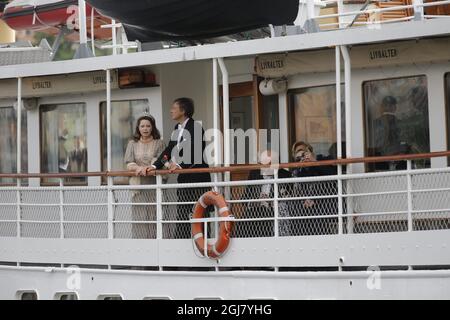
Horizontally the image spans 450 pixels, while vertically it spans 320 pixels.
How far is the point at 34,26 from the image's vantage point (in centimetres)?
2189

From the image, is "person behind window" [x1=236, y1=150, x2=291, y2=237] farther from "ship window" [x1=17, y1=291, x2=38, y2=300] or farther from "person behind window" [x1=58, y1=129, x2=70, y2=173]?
"person behind window" [x1=58, y1=129, x2=70, y2=173]

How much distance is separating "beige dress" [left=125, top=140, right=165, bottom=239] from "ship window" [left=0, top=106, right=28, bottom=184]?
2.77 m

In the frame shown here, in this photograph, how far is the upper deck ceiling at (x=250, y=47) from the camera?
44.8 ft

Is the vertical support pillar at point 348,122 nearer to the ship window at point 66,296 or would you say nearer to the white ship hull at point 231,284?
the white ship hull at point 231,284

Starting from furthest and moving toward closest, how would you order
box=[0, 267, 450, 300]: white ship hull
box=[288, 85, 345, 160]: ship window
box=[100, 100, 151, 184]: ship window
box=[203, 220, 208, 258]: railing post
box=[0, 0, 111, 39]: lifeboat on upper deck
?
1. box=[0, 0, 111, 39]: lifeboat on upper deck
2. box=[100, 100, 151, 184]: ship window
3. box=[288, 85, 345, 160]: ship window
4. box=[203, 220, 208, 258]: railing post
5. box=[0, 267, 450, 300]: white ship hull

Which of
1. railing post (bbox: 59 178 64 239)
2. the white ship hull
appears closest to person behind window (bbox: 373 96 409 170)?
the white ship hull

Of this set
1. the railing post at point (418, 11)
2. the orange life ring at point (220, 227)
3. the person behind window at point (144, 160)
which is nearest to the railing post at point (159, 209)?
the person behind window at point (144, 160)

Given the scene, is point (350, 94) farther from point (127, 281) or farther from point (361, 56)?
point (127, 281)

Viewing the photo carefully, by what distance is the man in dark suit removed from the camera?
50.1ft

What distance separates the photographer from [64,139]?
17562 mm

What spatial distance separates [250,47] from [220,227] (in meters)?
2.15

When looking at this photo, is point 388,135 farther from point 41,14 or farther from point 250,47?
point 41,14

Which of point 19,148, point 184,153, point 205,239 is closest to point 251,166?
point 205,239
